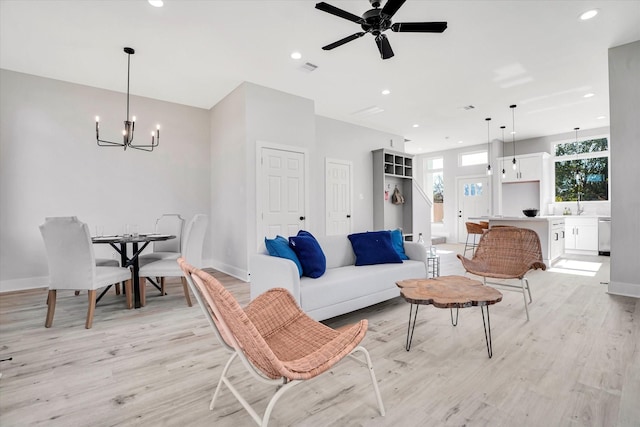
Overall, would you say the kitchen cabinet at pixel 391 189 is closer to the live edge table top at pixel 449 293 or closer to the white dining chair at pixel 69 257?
the live edge table top at pixel 449 293

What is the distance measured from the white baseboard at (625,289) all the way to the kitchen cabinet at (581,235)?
3985 mm

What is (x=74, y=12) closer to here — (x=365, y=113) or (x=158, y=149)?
(x=158, y=149)

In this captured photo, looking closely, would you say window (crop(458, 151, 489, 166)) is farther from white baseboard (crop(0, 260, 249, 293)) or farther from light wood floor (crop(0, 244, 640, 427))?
white baseboard (crop(0, 260, 249, 293))

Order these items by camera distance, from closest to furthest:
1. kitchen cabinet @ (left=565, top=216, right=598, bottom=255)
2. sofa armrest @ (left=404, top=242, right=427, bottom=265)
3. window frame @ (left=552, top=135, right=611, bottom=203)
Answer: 1. sofa armrest @ (left=404, top=242, right=427, bottom=265)
2. kitchen cabinet @ (left=565, top=216, right=598, bottom=255)
3. window frame @ (left=552, top=135, right=611, bottom=203)

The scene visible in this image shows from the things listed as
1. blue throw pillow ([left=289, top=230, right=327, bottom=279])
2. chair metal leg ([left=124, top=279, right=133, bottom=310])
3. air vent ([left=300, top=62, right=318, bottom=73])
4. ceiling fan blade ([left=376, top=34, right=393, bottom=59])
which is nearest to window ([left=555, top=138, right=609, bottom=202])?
air vent ([left=300, top=62, right=318, bottom=73])

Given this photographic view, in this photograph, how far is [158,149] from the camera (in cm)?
536

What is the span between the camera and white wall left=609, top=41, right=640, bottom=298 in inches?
145

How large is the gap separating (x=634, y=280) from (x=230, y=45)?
5.54 metres

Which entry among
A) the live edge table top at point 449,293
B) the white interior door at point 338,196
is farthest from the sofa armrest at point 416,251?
the white interior door at point 338,196

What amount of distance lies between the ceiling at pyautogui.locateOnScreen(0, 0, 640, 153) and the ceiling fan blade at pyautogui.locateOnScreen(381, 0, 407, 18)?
2.19ft

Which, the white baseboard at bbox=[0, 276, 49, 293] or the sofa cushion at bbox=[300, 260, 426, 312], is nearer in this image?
the sofa cushion at bbox=[300, 260, 426, 312]

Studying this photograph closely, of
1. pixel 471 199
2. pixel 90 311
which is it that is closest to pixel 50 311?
pixel 90 311

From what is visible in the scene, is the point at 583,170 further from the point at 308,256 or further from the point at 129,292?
the point at 129,292

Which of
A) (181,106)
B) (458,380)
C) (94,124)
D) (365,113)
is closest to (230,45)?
(181,106)
